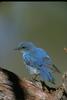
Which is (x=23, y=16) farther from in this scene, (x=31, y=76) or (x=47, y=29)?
(x=31, y=76)

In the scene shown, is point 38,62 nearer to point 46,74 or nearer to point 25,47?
point 46,74

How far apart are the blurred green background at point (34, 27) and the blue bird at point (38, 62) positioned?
32 centimetres

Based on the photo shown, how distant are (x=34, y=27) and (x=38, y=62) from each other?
86 cm

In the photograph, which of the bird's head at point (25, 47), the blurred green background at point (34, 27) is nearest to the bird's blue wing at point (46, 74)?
the bird's head at point (25, 47)

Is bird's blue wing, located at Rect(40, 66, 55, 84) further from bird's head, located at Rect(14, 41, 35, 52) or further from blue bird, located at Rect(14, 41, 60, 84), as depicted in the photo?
bird's head, located at Rect(14, 41, 35, 52)

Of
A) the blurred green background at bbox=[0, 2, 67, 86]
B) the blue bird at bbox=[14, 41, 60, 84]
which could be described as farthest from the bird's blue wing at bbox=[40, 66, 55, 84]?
the blurred green background at bbox=[0, 2, 67, 86]

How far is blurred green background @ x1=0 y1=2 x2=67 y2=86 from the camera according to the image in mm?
3264

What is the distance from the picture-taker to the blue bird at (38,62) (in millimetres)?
2580

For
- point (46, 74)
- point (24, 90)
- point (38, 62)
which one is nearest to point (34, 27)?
point (38, 62)

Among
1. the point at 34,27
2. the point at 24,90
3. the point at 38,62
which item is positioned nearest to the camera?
the point at 24,90

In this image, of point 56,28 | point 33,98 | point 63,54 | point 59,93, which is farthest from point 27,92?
point 56,28

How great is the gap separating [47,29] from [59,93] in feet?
3.53

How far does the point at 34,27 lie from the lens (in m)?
3.46

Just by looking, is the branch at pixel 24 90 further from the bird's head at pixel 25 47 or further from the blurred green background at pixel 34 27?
the blurred green background at pixel 34 27
